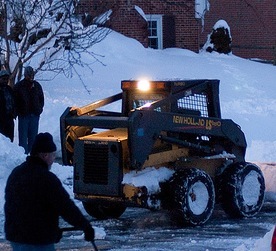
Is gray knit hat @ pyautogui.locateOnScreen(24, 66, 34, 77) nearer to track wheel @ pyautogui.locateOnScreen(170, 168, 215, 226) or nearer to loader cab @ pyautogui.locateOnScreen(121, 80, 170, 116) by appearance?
loader cab @ pyautogui.locateOnScreen(121, 80, 170, 116)

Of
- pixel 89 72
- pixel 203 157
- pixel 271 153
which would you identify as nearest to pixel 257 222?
pixel 203 157

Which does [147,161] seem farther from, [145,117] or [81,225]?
[81,225]

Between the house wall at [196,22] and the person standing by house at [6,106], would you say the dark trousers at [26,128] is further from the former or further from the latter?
the house wall at [196,22]

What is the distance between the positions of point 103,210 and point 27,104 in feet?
11.5

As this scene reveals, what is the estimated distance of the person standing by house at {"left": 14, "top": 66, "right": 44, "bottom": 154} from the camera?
50.6ft

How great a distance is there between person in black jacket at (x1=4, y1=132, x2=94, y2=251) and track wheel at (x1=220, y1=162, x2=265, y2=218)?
20.0 feet

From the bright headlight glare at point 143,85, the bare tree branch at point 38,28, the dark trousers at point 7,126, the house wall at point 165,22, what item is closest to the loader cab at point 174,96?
the bright headlight glare at point 143,85

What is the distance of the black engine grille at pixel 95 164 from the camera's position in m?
11.8

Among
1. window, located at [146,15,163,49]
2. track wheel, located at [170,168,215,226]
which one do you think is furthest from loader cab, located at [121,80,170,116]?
window, located at [146,15,163,49]

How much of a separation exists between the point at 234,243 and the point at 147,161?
1797 millimetres

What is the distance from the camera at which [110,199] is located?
11812 mm

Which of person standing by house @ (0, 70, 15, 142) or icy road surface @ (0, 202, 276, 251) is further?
person standing by house @ (0, 70, 15, 142)

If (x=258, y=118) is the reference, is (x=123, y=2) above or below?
above

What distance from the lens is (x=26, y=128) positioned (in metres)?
15.8
